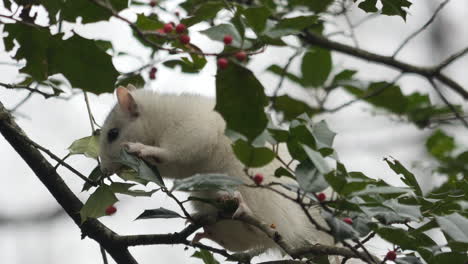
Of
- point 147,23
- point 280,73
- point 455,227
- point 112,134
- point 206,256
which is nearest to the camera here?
point 455,227

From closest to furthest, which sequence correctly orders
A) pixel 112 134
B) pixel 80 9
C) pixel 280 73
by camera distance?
pixel 80 9 → pixel 112 134 → pixel 280 73

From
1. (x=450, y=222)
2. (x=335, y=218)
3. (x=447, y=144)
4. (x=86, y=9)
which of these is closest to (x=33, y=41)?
(x=86, y=9)

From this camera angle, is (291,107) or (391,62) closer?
(391,62)

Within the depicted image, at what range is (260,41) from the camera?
6.32 ft

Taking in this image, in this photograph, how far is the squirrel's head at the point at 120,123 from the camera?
3.30m

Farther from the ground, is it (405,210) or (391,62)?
(391,62)

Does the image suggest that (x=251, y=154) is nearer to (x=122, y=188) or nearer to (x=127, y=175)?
(x=122, y=188)

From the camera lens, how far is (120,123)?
11.1 feet

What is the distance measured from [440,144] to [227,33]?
332 cm

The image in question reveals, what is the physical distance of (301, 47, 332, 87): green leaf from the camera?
401 centimetres

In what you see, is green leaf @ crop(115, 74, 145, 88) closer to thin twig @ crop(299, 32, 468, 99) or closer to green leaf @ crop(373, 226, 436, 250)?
thin twig @ crop(299, 32, 468, 99)

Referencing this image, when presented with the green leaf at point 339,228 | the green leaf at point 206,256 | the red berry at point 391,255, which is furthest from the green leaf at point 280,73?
the green leaf at point 339,228

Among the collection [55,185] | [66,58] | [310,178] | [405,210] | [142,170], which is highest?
[66,58]

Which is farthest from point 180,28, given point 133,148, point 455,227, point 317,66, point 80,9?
point 317,66
